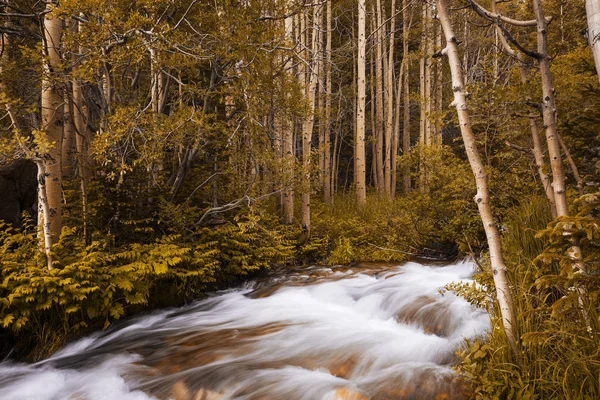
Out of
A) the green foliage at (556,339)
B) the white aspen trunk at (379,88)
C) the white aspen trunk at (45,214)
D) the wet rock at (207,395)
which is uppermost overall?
the white aspen trunk at (379,88)

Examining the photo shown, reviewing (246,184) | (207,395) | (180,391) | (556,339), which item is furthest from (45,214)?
(556,339)

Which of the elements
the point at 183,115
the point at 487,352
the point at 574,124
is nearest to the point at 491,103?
the point at 574,124

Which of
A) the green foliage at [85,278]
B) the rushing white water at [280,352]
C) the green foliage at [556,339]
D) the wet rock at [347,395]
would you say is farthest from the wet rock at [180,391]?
the green foliage at [556,339]

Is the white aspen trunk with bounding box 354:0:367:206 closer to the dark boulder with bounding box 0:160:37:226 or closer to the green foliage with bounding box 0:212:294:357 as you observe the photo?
the green foliage with bounding box 0:212:294:357

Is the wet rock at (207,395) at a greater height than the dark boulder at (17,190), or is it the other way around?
the dark boulder at (17,190)

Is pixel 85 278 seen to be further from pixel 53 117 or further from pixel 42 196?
pixel 53 117

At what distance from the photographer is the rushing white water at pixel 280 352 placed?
3582mm

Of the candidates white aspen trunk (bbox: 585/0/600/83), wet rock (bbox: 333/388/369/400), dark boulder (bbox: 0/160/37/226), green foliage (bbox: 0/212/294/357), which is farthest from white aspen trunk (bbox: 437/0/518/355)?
dark boulder (bbox: 0/160/37/226)

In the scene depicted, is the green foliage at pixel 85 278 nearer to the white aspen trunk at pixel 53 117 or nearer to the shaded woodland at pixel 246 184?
the shaded woodland at pixel 246 184

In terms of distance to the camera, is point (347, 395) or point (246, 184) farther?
point (246, 184)

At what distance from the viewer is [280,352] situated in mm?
4398

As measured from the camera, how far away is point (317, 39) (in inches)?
467

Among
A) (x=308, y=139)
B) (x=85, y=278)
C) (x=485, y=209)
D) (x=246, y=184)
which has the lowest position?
(x=85, y=278)

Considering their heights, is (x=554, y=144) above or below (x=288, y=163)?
below
